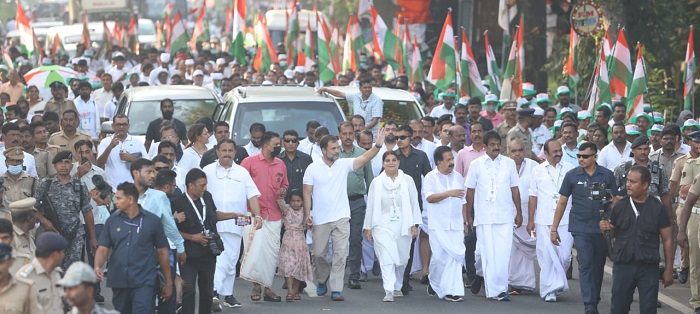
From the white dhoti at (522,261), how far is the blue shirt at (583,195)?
162cm

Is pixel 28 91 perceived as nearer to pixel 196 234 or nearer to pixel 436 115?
pixel 436 115

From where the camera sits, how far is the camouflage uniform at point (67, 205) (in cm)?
1255

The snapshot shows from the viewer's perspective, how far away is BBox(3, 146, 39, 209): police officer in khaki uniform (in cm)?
1262

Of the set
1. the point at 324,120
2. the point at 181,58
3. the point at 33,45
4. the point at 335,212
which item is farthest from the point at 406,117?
the point at 33,45

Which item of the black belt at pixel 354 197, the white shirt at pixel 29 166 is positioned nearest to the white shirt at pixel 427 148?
the black belt at pixel 354 197

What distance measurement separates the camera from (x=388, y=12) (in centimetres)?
4041

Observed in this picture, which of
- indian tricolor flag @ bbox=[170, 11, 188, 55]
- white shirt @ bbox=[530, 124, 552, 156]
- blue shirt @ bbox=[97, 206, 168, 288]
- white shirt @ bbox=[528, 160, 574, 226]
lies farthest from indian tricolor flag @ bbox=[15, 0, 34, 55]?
blue shirt @ bbox=[97, 206, 168, 288]

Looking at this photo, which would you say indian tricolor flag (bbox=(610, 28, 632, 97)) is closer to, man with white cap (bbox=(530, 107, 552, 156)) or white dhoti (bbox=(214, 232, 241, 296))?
man with white cap (bbox=(530, 107, 552, 156))

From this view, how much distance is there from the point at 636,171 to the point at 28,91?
39.8 ft

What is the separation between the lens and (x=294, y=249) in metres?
13.8

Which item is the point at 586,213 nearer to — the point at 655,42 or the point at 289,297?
the point at 289,297

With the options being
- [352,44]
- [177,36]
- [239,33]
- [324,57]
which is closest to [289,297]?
[324,57]

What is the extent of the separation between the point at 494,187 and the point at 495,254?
0.67 meters

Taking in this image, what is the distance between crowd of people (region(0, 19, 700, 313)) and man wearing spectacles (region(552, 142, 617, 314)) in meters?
0.02
